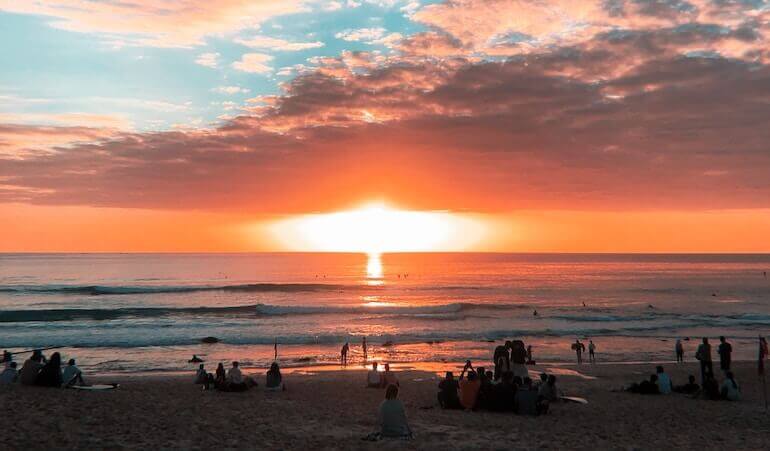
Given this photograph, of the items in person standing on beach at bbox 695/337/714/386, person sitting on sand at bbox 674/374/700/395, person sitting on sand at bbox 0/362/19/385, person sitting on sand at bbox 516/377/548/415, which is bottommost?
person sitting on sand at bbox 674/374/700/395

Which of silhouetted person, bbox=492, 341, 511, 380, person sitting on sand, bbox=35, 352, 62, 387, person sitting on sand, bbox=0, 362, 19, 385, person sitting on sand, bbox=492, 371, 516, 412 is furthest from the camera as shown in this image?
silhouetted person, bbox=492, 341, 511, 380

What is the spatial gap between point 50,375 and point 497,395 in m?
13.0

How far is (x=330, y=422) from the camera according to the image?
1474 cm

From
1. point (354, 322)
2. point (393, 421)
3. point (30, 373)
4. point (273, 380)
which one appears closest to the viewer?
point (393, 421)

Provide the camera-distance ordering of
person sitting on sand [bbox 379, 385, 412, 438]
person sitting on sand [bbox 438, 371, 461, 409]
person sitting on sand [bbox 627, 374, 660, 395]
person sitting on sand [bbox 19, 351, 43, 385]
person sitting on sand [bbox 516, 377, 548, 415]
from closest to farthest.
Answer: person sitting on sand [bbox 379, 385, 412, 438]
person sitting on sand [bbox 516, 377, 548, 415]
person sitting on sand [bbox 438, 371, 461, 409]
person sitting on sand [bbox 19, 351, 43, 385]
person sitting on sand [bbox 627, 374, 660, 395]

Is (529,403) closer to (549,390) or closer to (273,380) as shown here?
(549,390)

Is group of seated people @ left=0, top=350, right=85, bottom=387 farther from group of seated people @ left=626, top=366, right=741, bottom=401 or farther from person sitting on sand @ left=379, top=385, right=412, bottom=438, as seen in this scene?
group of seated people @ left=626, top=366, right=741, bottom=401

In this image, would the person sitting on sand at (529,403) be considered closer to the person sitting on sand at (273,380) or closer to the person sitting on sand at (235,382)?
the person sitting on sand at (273,380)

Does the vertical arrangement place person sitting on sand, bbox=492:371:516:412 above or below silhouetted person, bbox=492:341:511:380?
below

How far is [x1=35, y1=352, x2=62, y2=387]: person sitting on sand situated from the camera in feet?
55.6

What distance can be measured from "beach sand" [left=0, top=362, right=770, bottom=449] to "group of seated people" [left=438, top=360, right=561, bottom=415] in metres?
0.40

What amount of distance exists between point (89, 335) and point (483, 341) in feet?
95.9

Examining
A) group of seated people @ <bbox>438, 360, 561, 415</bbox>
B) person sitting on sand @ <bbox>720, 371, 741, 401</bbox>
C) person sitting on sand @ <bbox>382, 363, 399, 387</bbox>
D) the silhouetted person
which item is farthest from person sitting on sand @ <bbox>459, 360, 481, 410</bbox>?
person sitting on sand @ <bbox>720, 371, 741, 401</bbox>

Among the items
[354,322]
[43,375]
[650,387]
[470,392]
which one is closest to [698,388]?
[650,387]
